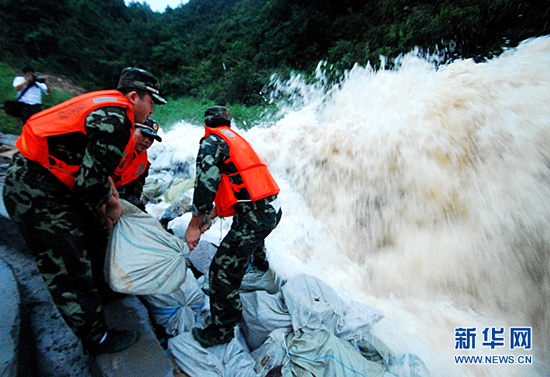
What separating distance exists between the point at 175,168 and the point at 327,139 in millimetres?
2997

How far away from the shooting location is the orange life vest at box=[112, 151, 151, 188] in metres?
1.93

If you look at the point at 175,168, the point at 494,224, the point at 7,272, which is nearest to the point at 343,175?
the point at 494,224

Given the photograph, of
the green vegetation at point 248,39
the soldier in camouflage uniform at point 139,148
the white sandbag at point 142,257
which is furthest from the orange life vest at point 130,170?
the green vegetation at point 248,39

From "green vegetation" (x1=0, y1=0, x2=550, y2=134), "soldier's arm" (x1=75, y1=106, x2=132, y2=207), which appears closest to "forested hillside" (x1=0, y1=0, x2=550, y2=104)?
"green vegetation" (x1=0, y1=0, x2=550, y2=134)

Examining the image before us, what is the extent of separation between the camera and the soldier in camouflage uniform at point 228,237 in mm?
1788

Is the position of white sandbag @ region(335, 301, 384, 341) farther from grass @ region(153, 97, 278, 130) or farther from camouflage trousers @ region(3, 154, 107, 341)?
grass @ region(153, 97, 278, 130)

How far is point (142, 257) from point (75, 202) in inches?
21.0

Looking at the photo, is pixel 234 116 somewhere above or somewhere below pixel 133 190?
above

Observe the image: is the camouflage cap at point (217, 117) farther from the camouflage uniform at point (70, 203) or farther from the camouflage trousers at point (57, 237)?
the camouflage trousers at point (57, 237)

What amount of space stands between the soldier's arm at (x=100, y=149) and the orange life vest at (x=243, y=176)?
689 mm

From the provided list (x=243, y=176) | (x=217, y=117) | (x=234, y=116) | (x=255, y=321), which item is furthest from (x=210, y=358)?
(x=234, y=116)

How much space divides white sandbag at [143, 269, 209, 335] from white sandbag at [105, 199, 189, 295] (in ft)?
1.65

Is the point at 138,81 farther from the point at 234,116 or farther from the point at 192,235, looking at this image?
the point at 234,116

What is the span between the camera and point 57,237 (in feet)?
4.59
